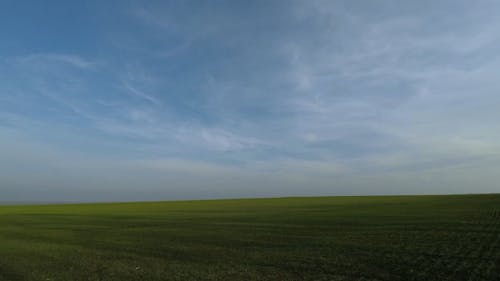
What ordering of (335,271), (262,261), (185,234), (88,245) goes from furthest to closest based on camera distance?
(185,234), (88,245), (262,261), (335,271)

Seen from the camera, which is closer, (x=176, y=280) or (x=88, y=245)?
(x=176, y=280)

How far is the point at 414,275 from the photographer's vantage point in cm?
1855

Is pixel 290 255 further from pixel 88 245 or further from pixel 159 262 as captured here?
pixel 88 245

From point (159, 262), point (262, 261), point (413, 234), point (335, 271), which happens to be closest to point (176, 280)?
point (159, 262)

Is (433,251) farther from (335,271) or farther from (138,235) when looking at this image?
(138,235)

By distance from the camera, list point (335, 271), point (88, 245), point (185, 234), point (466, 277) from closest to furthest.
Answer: point (466, 277)
point (335, 271)
point (88, 245)
point (185, 234)

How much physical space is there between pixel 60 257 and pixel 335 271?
20.3m

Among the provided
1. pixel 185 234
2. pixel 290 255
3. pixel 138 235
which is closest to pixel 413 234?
pixel 290 255

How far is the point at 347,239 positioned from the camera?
31.3 meters

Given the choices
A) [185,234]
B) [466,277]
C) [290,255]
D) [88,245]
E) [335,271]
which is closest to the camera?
[466,277]

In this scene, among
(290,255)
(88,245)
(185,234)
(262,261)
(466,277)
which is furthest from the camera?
(185,234)

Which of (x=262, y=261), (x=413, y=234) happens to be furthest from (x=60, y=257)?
(x=413, y=234)

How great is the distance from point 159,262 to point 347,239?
17277 mm

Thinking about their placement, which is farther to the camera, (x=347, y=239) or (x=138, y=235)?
(x=138, y=235)
